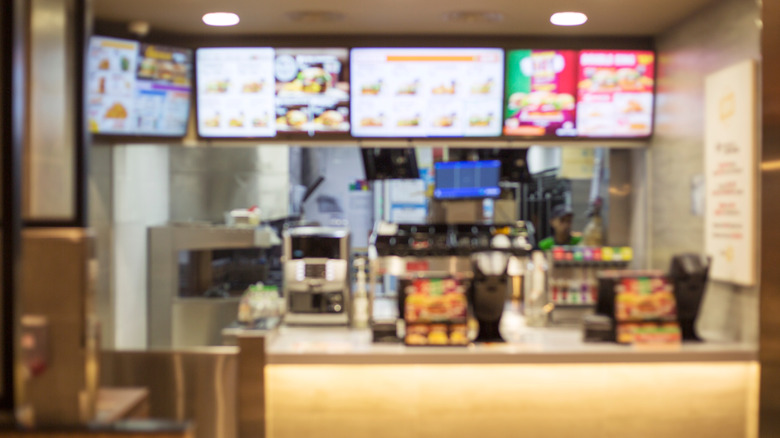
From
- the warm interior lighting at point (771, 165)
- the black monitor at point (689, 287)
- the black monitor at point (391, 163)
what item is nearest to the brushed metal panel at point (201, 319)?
the black monitor at point (391, 163)

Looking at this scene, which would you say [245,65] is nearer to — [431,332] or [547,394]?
[431,332]

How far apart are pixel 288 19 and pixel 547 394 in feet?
8.70

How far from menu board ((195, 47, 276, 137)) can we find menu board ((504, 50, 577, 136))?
5.10ft

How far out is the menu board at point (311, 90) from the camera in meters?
4.43

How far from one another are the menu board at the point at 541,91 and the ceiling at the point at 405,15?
0.64 feet

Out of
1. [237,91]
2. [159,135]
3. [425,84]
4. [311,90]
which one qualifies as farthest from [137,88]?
[425,84]

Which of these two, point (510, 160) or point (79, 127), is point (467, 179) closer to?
point (510, 160)

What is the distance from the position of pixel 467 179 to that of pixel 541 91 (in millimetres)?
843

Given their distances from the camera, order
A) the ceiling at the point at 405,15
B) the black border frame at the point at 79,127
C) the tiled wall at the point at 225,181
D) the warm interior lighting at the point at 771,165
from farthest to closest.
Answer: the tiled wall at the point at 225,181
the ceiling at the point at 405,15
the warm interior lighting at the point at 771,165
the black border frame at the point at 79,127

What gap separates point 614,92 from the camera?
4512mm

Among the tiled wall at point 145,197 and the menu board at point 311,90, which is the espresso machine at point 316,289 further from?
the tiled wall at point 145,197

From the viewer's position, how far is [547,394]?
3.59 m

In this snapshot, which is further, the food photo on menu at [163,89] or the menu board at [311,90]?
the menu board at [311,90]

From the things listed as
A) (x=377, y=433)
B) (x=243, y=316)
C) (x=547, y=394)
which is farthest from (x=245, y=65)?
(x=547, y=394)
